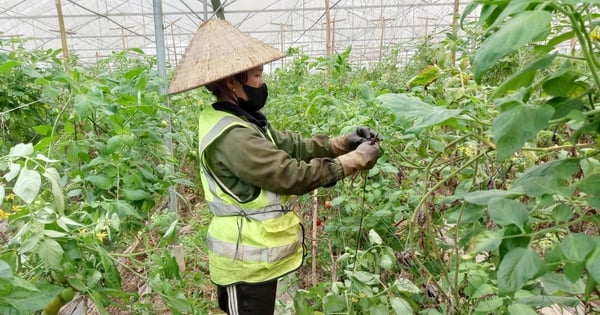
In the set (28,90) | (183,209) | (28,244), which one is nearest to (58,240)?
(28,244)

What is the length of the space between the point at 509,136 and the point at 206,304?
238 cm

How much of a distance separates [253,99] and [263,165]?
32 cm

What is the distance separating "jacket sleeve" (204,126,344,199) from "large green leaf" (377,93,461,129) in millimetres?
802

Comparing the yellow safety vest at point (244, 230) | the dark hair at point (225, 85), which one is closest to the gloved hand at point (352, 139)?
the yellow safety vest at point (244, 230)

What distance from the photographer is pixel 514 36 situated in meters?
0.52

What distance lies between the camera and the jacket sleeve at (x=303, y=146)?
6.55ft

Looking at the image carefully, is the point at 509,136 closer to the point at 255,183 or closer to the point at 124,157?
the point at 255,183

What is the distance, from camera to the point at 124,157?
1.87 metres

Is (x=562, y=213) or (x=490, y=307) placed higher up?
(x=562, y=213)

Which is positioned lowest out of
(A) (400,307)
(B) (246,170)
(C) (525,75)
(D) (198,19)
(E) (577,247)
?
(A) (400,307)

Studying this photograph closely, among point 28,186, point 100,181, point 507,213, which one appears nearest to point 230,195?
point 100,181

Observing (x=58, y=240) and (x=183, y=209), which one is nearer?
(x=58, y=240)

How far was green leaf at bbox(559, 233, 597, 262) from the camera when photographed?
0.61 meters

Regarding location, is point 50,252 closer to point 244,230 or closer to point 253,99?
point 244,230
